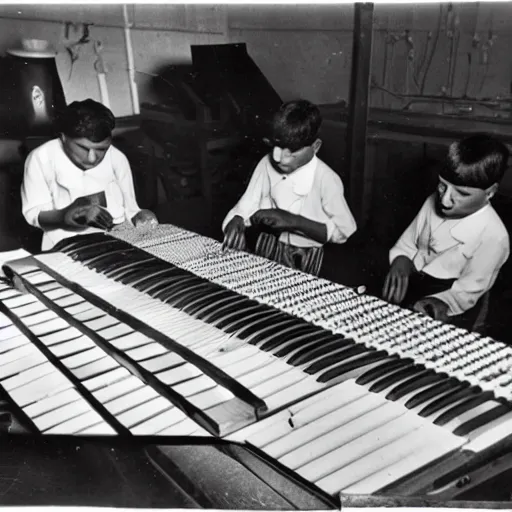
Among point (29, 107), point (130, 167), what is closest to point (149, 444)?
point (130, 167)

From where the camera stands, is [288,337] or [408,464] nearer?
[408,464]

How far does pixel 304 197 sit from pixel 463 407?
969mm

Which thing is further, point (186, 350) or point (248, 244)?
point (248, 244)

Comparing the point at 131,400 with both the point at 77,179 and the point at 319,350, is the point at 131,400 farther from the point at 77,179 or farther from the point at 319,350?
the point at 77,179

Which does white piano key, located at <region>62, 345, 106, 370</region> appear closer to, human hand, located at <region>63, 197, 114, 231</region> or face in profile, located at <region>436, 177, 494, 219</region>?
human hand, located at <region>63, 197, 114, 231</region>

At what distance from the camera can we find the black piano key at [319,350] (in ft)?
4.07

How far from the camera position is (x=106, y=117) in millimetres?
1616

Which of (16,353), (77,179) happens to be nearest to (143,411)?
(16,353)

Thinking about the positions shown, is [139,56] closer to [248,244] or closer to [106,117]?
[106,117]

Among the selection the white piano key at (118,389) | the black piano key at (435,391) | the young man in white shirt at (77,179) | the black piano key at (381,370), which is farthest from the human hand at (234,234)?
the black piano key at (435,391)

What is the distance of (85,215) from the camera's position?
186 cm

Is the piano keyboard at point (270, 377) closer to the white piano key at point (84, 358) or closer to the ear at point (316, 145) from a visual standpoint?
the white piano key at point (84, 358)

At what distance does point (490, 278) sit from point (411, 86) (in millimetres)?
625

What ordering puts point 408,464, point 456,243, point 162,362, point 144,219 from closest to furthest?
point 408,464 < point 162,362 < point 456,243 < point 144,219
